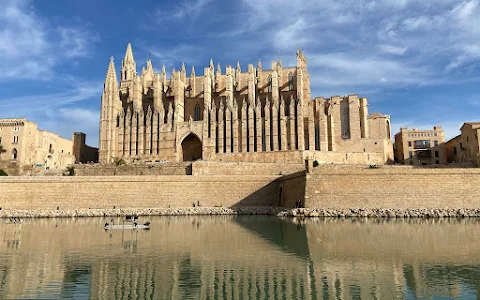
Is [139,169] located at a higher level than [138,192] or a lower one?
higher

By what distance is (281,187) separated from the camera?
102ft

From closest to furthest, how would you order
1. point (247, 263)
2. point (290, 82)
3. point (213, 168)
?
point (247, 263) < point (213, 168) < point (290, 82)

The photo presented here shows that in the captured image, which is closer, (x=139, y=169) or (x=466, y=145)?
(x=139, y=169)

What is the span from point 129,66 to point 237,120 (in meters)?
20.1

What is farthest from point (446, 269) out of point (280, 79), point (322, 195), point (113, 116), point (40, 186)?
point (113, 116)

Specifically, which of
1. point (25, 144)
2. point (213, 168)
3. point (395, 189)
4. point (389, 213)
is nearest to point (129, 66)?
point (25, 144)

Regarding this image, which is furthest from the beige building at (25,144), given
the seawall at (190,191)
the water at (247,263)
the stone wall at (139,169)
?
the water at (247,263)

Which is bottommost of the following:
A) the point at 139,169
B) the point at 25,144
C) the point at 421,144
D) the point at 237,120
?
the point at 139,169

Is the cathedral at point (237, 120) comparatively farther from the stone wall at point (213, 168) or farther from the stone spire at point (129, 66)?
the stone wall at point (213, 168)

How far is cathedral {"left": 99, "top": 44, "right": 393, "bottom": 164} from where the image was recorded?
43.2 meters

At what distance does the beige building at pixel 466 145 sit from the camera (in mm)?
38531

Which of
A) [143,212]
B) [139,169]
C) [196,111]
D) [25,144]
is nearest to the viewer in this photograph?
[143,212]

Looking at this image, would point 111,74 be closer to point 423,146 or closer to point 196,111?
point 196,111

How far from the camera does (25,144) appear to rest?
45.2 m
